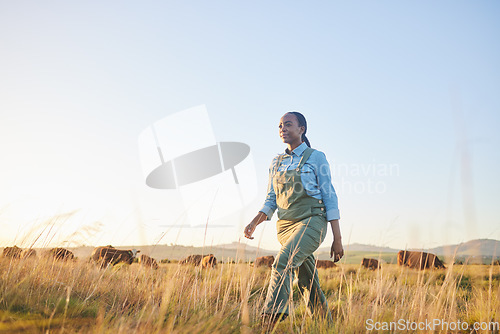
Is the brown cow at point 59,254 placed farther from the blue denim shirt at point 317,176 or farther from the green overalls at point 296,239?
the blue denim shirt at point 317,176

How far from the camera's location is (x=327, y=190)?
11.3ft

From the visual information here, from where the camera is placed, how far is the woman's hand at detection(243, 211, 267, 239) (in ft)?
11.9

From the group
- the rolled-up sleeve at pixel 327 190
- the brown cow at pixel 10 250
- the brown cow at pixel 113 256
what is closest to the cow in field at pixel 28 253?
the brown cow at pixel 10 250

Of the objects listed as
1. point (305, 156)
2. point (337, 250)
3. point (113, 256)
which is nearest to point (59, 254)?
point (113, 256)

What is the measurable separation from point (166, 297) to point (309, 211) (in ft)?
4.50

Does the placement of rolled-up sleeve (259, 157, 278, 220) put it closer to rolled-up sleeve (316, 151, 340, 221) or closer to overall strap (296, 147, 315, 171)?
overall strap (296, 147, 315, 171)

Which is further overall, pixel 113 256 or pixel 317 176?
pixel 113 256

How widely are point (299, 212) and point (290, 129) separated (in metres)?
0.80

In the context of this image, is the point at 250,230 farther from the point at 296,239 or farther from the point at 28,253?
the point at 28,253

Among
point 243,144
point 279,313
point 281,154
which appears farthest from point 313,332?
point 243,144

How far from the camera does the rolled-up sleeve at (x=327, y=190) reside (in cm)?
339

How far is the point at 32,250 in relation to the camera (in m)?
3.90

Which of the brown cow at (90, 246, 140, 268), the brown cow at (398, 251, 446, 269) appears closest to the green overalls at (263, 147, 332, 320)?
the brown cow at (398, 251, 446, 269)

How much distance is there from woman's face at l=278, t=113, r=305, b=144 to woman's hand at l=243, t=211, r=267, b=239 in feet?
2.47
